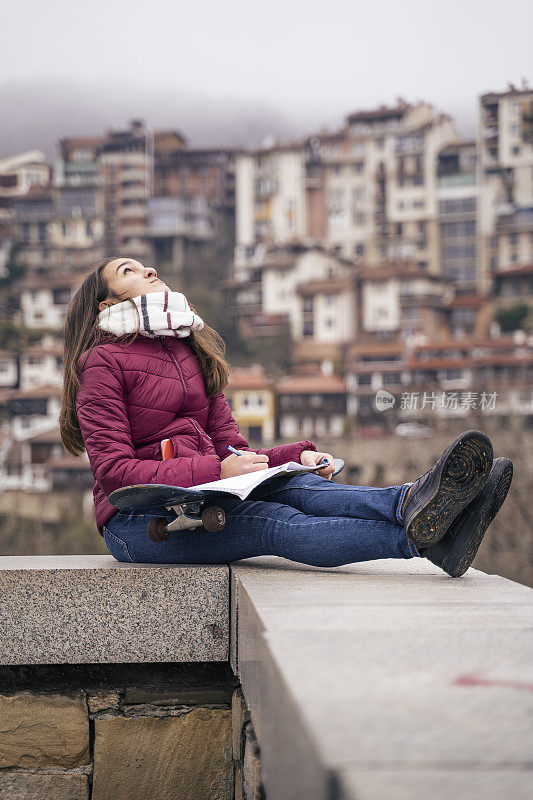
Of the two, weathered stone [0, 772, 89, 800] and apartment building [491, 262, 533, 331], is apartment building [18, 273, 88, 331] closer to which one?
apartment building [491, 262, 533, 331]

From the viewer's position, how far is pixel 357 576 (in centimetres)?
182

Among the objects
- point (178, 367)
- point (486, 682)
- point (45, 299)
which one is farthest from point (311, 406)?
point (486, 682)

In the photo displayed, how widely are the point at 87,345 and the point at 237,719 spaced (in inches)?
31.0

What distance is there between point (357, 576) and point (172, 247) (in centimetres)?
5036

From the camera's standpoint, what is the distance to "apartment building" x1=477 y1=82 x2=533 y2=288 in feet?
156

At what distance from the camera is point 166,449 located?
2023mm

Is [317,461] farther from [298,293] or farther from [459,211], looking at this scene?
[459,211]

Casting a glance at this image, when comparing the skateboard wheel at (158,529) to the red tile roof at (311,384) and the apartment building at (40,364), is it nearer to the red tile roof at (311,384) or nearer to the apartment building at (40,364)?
the apartment building at (40,364)

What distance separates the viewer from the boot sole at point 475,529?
1713 millimetres

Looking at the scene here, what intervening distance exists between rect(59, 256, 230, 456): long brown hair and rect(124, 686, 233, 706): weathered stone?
1.65 ft

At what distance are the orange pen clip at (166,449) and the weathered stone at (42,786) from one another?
1.90 ft

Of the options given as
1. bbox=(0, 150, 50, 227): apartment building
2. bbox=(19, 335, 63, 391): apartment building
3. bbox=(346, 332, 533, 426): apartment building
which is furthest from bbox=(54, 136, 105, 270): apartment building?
bbox=(346, 332, 533, 426): apartment building

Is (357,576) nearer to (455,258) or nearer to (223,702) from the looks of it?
(223,702)

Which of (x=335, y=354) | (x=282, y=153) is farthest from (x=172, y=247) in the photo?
(x=335, y=354)
